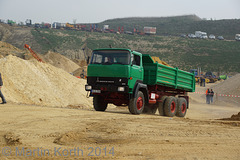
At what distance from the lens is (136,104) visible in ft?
43.1

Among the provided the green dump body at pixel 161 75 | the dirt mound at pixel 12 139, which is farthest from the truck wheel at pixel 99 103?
the dirt mound at pixel 12 139

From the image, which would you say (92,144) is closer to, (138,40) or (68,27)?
(138,40)

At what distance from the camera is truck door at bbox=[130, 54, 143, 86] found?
502 inches

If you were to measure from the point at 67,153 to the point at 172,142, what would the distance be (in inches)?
97.9

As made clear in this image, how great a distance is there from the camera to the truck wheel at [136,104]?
42.4 feet

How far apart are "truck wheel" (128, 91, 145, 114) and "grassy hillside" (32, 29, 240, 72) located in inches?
3085

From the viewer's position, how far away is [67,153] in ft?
18.7

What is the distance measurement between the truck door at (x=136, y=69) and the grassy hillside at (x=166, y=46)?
3087 inches

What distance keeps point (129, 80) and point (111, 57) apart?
126cm

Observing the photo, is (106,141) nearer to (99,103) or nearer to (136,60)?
(136,60)

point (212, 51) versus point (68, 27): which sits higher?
point (68, 27)

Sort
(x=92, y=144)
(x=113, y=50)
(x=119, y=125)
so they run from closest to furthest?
1. (x=92, y=144)
2. (x=119, y=125)
3. (x=113, y=50)

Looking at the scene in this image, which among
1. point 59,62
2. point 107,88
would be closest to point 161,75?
point 107,88

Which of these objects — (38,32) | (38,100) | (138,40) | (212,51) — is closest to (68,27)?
Answer: (38,32)
